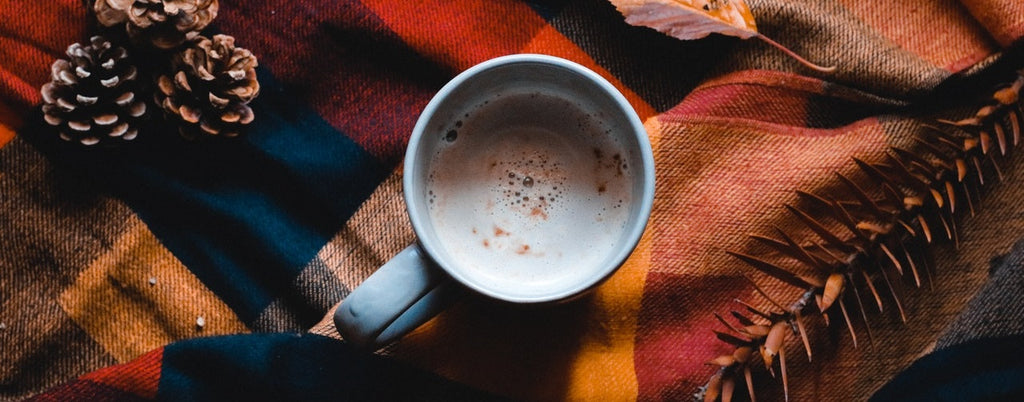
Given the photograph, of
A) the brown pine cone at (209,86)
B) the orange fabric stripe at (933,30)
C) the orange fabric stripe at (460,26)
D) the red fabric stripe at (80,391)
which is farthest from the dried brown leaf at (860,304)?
the red fabric stripe at (80,391)

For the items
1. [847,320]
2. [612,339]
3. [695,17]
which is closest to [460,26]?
[695,17]

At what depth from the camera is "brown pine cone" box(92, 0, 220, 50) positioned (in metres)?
0.79

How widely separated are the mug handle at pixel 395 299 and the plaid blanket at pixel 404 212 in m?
0.08

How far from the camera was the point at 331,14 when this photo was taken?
2.77ft

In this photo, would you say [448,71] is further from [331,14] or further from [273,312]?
[273,312]

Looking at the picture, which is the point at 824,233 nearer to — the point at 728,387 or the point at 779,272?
the point at 779,272

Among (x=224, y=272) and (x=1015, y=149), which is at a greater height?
(x=1015, y=149)

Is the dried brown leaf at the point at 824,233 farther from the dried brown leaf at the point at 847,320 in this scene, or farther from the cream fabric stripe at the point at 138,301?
the cream fabric stripe at the point at 138,301

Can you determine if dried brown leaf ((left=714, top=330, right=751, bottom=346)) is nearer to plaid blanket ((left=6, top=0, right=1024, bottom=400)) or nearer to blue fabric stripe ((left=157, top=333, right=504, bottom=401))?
plaid blanket ((left=6, top=0, right=1024, bottom=400))

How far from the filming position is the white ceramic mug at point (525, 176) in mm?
742

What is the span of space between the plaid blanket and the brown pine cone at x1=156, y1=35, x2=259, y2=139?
0.10ft

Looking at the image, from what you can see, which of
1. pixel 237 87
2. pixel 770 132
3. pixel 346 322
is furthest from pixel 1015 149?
pixel 237 87

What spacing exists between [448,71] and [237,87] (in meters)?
0.20

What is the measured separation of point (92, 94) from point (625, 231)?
50 centimetres
